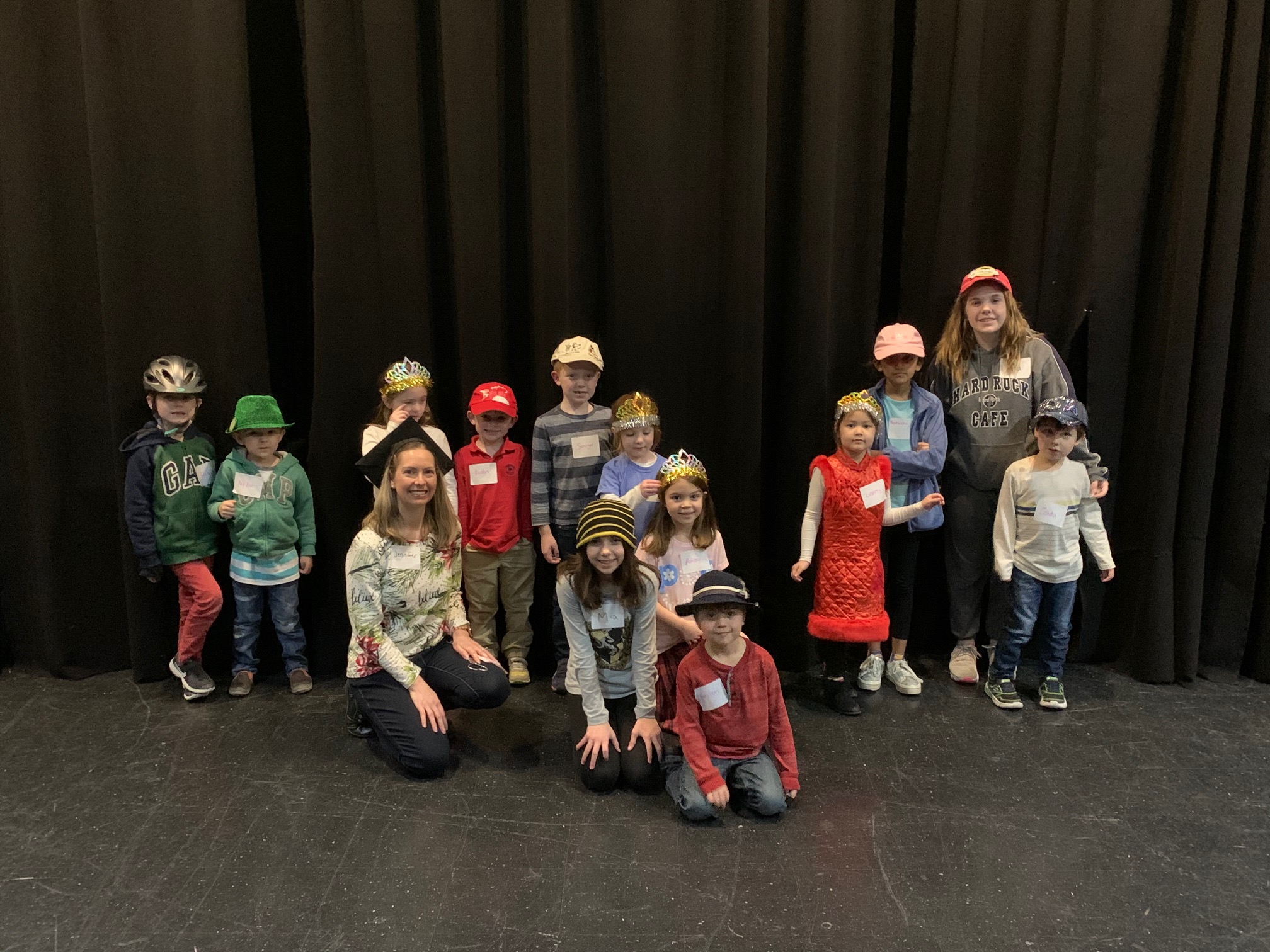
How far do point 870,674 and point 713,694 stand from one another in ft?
3.20

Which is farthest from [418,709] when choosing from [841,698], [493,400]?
[841,698]

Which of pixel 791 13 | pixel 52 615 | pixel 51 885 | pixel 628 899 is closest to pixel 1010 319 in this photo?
pixel 791 13

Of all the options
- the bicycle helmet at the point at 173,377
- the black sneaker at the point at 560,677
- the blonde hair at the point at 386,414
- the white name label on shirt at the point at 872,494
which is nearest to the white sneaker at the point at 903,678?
the white name label on shirt at the point at 872,494

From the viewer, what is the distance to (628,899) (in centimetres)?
200

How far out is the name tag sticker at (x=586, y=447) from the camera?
2.96m

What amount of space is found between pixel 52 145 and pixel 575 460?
2136 millimetres

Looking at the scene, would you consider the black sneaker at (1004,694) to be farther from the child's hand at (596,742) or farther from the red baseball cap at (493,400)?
the red baseball cap at (493,400)

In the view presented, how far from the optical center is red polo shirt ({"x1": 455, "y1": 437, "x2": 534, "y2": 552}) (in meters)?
3.06

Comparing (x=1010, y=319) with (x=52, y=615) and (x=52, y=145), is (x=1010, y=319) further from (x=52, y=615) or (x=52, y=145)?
(x=52, y=615)

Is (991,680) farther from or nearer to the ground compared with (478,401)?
nearer to the ground

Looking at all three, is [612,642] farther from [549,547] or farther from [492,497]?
[492,497]

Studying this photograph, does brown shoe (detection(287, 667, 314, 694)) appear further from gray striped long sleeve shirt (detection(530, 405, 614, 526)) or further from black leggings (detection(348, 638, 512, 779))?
gray striped long sleeve shirt (detection(530, 405, 614, 526))

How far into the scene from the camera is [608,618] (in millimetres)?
2459

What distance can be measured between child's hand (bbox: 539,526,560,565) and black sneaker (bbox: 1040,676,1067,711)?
1713 millimetres
